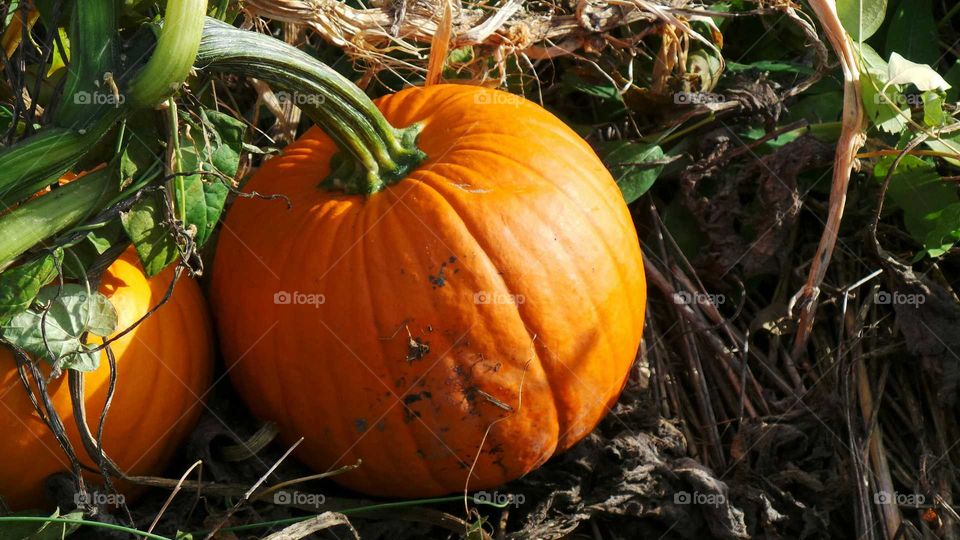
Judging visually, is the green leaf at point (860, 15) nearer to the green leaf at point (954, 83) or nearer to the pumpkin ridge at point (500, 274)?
the green leaf at point (954, 83)

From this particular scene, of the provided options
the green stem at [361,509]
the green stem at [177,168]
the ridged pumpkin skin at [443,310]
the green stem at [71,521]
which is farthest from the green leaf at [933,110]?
the green stem at [71,521]

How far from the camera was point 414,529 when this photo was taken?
7.14 ft

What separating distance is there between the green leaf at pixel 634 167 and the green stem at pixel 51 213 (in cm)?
132

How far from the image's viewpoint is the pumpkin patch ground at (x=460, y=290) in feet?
6.24

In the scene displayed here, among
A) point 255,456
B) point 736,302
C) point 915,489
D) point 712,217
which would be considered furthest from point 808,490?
point 255,456

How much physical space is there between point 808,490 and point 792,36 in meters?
1.38

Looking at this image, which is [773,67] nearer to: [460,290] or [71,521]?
[460,290]

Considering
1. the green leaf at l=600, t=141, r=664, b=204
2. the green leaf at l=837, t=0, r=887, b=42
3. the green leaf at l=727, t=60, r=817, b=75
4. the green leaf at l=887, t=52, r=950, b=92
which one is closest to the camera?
the green leaf at l=887, t=52, r=950, b=92

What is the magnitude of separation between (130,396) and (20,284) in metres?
0.35

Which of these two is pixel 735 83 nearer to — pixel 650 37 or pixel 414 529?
pixel 650 37

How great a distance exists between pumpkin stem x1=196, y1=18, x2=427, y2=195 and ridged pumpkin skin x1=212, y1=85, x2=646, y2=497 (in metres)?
0.05

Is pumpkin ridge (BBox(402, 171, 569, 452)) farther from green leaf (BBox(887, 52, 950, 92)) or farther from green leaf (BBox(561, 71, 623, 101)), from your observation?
green leaf (BBox(887, 52, 950, 92))

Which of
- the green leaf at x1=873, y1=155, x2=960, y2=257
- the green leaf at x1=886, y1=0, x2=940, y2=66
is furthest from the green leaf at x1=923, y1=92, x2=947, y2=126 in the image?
the green leaf at x1=886, y1=0, x2=940, y2=66

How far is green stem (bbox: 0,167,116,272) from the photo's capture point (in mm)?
1747
